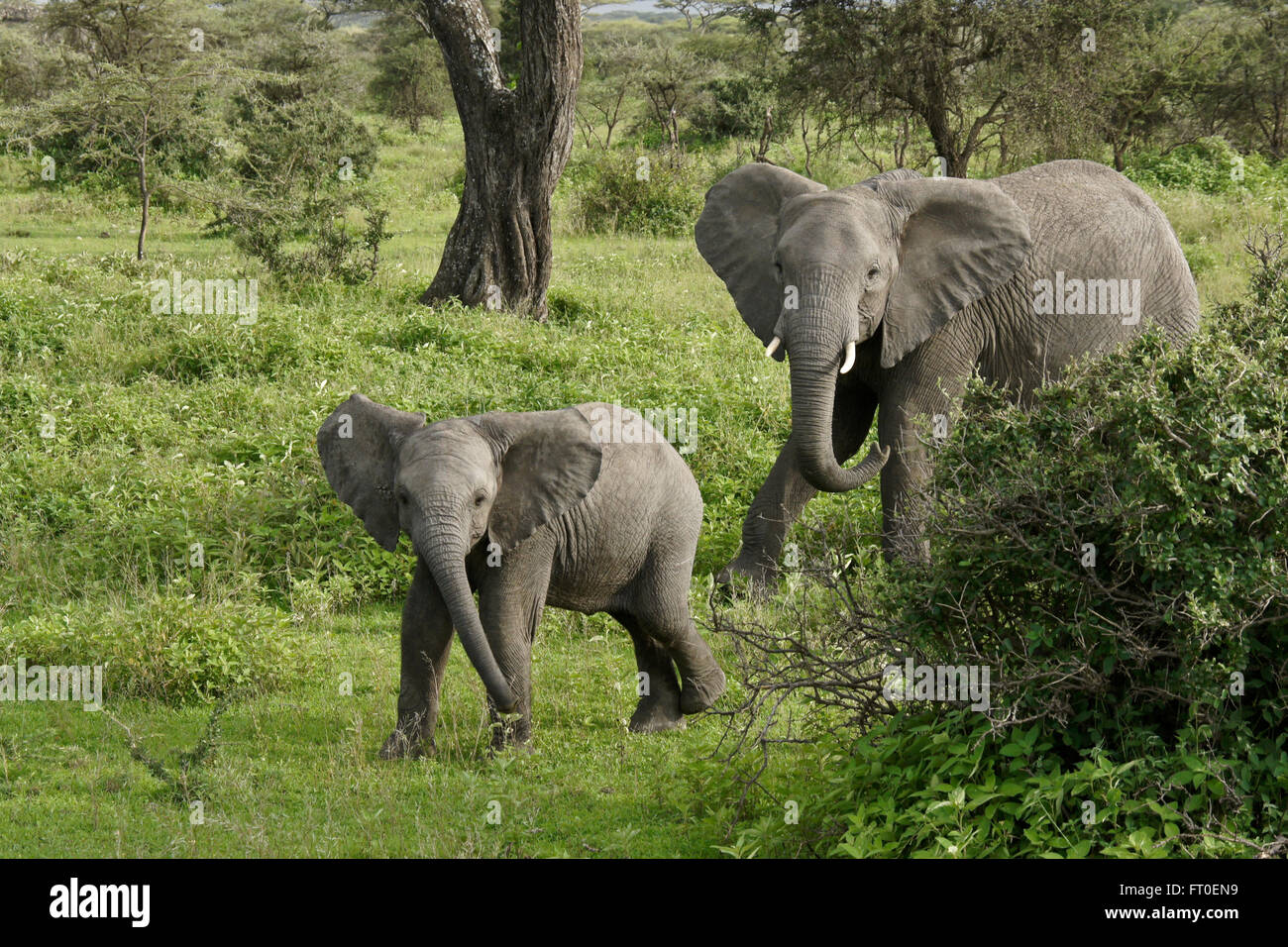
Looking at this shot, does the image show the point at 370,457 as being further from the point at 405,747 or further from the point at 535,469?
the point at 405,747

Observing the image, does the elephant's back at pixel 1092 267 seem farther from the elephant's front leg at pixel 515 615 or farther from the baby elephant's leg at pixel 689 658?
the elephant's front leg at pixel 515 615

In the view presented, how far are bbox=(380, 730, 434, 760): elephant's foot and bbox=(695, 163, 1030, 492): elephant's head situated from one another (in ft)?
7.98

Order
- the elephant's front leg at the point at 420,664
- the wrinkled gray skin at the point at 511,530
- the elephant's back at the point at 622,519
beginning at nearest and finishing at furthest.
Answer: the wrinkled gray skin at the point at 511,530 → the elephant's front leg at the point at 420,664 → the elephant's back at the point at 622,519

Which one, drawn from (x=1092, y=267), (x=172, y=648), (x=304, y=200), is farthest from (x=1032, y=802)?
(x=304, y=200)

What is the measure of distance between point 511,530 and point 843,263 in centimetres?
228

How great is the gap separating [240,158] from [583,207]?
218 inches

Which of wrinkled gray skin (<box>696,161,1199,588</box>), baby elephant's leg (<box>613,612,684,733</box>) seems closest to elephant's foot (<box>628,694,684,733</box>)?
baby elephant's leg (<box>613,612,684,733</box>)

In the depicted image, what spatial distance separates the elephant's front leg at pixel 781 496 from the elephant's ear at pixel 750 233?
78cm

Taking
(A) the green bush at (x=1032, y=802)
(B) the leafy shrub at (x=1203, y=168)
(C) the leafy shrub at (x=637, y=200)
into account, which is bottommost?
(A) the green bush at (x=1032, y=802)

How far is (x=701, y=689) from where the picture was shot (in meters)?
7.52

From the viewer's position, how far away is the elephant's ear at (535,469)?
675 centimetres

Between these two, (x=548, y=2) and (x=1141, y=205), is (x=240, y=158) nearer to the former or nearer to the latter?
(x=548, y=2)

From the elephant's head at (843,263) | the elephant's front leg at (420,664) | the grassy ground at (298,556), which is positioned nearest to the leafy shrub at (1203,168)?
the grassy ground at (298,556)
